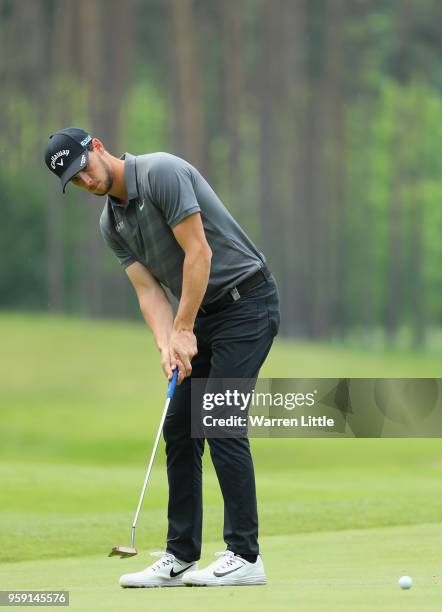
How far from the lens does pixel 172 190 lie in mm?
3463

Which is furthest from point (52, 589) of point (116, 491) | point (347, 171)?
point (347, 171)

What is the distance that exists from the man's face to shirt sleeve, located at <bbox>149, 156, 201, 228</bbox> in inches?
5.2

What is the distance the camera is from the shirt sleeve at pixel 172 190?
346 centimetres

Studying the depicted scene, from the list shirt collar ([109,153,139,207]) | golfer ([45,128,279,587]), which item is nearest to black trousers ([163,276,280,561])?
Answer: golfer ([45,128,279,587])

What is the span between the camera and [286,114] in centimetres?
2245

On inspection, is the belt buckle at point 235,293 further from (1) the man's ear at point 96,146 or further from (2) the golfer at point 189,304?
(1) the man's ear at point 96,146

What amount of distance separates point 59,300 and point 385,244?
7.92 metres

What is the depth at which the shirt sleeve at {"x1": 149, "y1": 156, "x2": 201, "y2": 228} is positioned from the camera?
3455 millimetres

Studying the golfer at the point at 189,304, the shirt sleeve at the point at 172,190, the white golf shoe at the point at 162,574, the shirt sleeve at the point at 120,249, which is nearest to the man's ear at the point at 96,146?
the golfer at the point at 189,304

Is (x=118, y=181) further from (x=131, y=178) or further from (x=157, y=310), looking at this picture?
(x=157, y=310)

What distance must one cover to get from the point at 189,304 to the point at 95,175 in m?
0.44

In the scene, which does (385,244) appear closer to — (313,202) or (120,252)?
(313,202)

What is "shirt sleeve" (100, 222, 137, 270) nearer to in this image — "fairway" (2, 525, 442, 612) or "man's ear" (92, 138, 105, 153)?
"man's ear" (92, 138, 105, 153)

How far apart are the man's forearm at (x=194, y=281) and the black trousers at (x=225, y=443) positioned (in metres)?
0.16
